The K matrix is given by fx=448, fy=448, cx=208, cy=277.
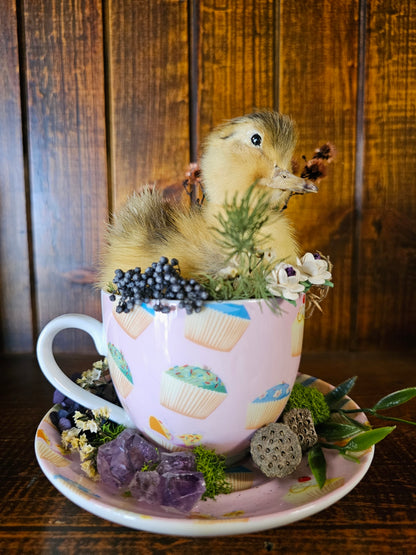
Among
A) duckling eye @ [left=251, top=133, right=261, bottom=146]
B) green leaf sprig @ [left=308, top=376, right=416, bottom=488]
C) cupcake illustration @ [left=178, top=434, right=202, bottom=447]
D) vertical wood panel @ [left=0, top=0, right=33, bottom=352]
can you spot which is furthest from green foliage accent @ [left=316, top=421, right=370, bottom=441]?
vertical wood panel @ [left=0, top=0, right=33, bottom=352]

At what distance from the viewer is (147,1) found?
0.68 m

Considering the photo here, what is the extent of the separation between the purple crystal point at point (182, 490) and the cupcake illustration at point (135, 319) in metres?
0.09

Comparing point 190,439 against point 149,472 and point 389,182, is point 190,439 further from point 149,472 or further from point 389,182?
point 389,182

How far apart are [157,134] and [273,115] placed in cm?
42

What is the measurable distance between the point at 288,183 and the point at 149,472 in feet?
0.70

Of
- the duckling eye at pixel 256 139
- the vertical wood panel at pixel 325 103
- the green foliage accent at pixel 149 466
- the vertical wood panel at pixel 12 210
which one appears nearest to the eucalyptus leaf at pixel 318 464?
the green foliage accent at pixel 149 466

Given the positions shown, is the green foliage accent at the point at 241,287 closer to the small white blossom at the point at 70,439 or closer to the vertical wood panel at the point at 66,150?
the small white blossom at the point at 70,439

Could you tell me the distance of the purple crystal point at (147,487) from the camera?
0.27 metres

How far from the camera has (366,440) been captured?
1.00 feet

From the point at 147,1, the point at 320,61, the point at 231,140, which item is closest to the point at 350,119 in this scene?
the point at 320,61

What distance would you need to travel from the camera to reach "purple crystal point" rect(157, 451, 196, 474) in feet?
0.92

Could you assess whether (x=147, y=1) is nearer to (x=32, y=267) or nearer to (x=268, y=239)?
(x=32, y=267)

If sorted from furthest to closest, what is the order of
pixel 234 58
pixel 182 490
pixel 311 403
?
pixel 234 58 < pixel 311 403 < pixel 182 490

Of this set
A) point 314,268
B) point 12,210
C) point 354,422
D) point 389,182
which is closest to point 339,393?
point 354,422
